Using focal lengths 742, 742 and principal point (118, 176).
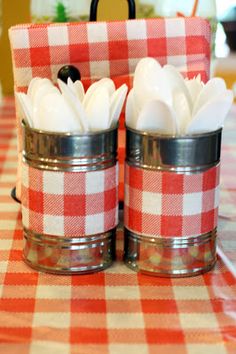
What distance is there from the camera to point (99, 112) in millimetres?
782

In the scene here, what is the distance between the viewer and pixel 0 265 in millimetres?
835

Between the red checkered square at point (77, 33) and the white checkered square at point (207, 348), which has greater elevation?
the red checkered square at point (77, 33)

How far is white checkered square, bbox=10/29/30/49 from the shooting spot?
958mm

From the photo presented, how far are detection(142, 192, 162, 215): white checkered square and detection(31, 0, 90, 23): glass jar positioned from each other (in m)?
0.54

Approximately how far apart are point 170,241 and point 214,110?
0.15m

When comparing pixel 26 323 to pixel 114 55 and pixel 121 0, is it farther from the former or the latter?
pixel 121 0

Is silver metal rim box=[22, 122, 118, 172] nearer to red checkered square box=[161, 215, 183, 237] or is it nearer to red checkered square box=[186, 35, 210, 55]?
red checkered square box=[161, 215, 183, 237]

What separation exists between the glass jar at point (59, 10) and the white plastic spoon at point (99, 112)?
1.59 feet

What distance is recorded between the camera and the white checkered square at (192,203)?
790 millimetres

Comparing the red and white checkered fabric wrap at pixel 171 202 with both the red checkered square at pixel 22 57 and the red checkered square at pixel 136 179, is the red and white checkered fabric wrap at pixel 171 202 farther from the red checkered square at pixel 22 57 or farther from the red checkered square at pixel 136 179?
the red checkered square at pixel 22 57

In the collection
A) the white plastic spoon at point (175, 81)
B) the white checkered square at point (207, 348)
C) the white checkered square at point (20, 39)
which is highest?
the white checkered square at point (20, 39)

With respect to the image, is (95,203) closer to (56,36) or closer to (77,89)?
(77,89)

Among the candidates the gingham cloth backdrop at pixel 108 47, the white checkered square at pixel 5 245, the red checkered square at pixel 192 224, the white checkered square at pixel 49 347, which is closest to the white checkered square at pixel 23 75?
the gingham cloth backdrop at pixel 108 47

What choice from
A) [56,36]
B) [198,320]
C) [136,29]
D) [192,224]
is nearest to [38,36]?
[56,36]
